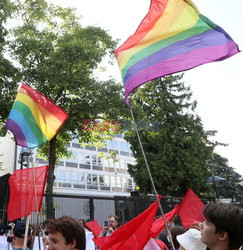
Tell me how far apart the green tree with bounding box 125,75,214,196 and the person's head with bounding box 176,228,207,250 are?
782 inches

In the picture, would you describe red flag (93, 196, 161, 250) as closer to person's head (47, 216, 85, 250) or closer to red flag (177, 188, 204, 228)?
person's head (47, 216, 85, 250)

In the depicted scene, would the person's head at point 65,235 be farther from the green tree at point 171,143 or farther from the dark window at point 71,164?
the dark window at point 71,164

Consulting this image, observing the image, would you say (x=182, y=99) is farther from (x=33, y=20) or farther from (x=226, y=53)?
(x=226, y=53)

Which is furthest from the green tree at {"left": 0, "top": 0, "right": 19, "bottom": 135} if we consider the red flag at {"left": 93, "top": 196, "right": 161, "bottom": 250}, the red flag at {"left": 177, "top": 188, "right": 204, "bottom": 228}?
the red flag at {"left": 93, "top": 196, "right": 161, "bottom": 250}

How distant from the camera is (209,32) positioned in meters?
4.68

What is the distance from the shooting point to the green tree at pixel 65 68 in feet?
59.1

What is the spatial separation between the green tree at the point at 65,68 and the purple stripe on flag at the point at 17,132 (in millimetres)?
10849

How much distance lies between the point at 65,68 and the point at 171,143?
11.8 metres

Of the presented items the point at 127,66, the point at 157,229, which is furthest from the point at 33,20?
the point at 157,229

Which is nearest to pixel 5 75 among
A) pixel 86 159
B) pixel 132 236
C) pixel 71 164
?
pixel 132 236

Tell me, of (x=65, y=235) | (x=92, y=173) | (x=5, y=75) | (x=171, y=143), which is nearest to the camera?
(x=65, y=235)

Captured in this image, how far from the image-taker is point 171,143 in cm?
2592

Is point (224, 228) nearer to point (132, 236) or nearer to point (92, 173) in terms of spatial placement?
point (132, 236)

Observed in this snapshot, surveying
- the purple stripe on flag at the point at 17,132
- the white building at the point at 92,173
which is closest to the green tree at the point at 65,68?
the purple stripe on flag at the point at 17,132
